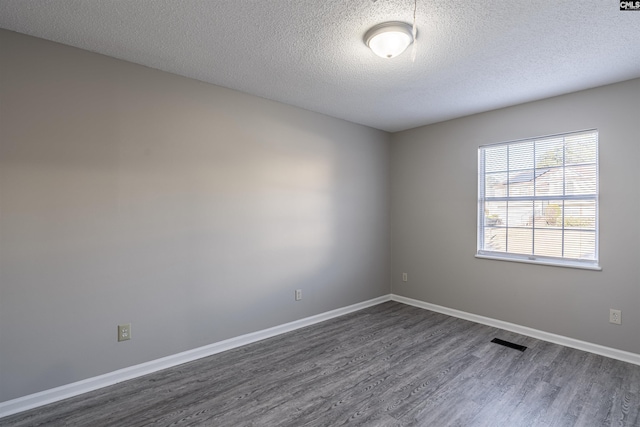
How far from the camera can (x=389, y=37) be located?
6.63 feet

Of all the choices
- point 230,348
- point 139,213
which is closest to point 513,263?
point 230,348

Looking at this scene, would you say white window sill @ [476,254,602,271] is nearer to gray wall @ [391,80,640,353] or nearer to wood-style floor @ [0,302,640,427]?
gray wall @ [391,80,640,353]

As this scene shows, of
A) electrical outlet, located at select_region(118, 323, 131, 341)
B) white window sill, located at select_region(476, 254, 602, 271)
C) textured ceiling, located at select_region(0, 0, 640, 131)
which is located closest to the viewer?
textured ceiling, located at select_region(0, 0, 640, 131)

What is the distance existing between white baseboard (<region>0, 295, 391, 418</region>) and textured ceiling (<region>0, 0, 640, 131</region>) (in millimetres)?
2478

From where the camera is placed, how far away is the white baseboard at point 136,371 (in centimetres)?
208

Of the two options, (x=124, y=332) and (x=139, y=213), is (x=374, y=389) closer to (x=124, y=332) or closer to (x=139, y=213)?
(x=124, y=332)

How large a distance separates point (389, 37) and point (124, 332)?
2946mm

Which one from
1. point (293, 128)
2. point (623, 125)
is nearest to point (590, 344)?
point (623, 125)

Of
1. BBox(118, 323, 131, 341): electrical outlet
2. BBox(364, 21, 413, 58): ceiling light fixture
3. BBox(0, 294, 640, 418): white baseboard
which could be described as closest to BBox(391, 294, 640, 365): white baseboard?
BBox(0, 294, 640, 418): white baseboard

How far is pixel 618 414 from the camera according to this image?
2.05 m

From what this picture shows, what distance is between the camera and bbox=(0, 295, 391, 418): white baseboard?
2.08 m

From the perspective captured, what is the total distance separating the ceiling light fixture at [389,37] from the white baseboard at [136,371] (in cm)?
284

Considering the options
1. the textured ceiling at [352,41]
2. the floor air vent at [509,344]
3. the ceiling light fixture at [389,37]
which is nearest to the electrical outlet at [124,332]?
the textured ceiling at [352,41]

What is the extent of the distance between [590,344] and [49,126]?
496cm
